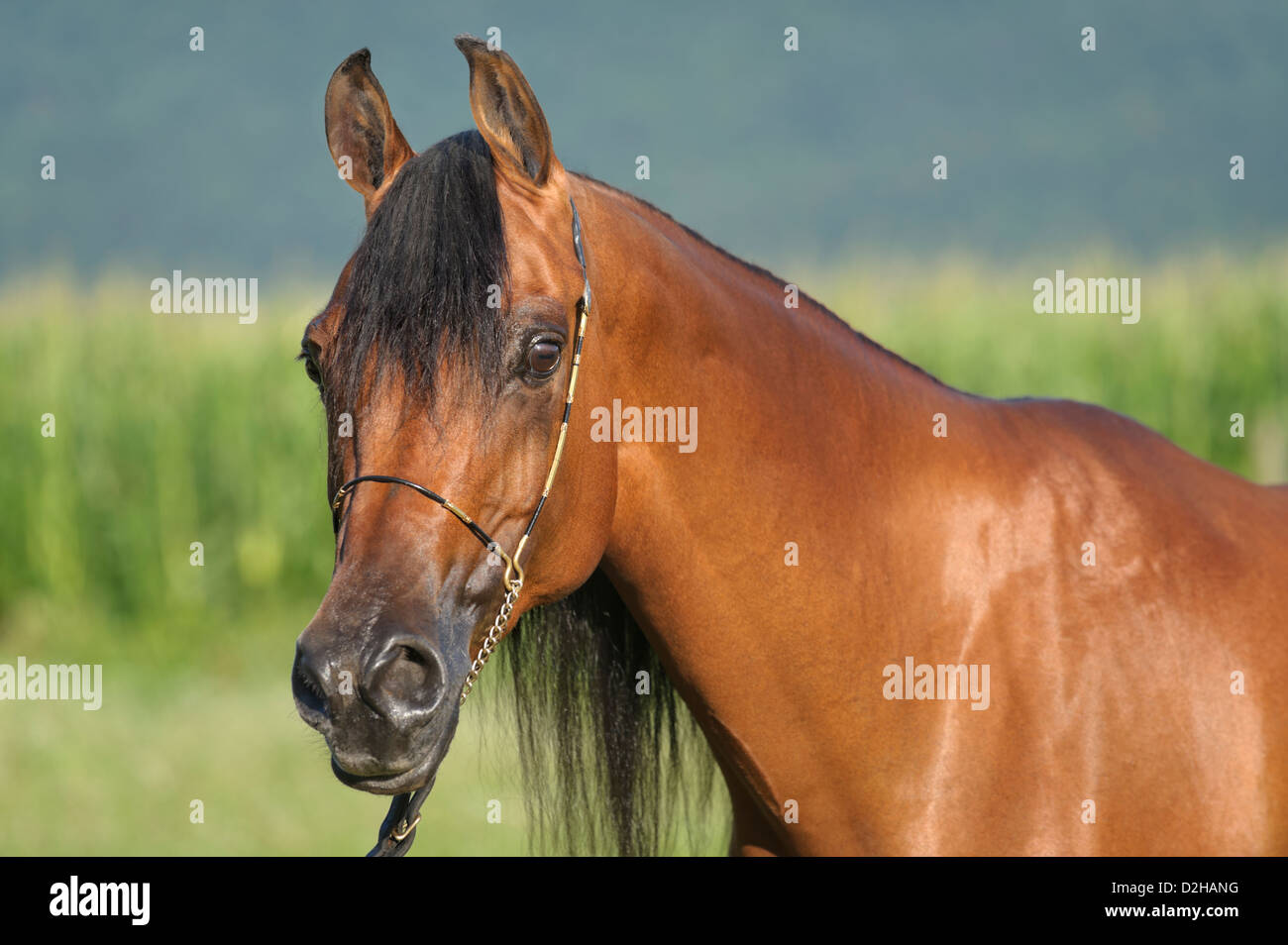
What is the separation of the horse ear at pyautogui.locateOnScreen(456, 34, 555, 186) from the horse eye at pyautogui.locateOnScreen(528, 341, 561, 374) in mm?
347

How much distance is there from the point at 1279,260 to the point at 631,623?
9.72 m

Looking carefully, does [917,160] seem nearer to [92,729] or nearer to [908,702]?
[92,729]

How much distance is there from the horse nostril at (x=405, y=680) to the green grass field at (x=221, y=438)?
219 inches

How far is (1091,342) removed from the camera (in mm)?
10367

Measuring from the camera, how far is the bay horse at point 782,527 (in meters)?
2.05

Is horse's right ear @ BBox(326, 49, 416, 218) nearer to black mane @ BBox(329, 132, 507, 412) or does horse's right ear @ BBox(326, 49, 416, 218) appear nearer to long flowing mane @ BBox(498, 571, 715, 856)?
black mane @ BBox(329, 132, 507, 412)

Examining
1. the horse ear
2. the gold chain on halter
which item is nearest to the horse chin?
the gold chain on halter

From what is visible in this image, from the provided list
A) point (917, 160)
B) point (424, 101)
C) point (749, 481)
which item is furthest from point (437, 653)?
point (917, 160)

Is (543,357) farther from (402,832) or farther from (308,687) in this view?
(402,832)

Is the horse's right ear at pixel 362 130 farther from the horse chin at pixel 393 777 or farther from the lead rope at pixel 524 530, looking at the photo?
the horse chin at pixel 393 777

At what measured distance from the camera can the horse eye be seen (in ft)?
6.82

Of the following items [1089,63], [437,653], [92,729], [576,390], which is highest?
[1089,63]

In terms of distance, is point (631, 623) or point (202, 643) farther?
point (202, 643)

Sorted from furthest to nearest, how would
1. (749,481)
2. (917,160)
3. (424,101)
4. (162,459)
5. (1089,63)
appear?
1. (1089,63)
2. (917,160)
3. (424,101)
4. (162,459)
5. (749,481)
